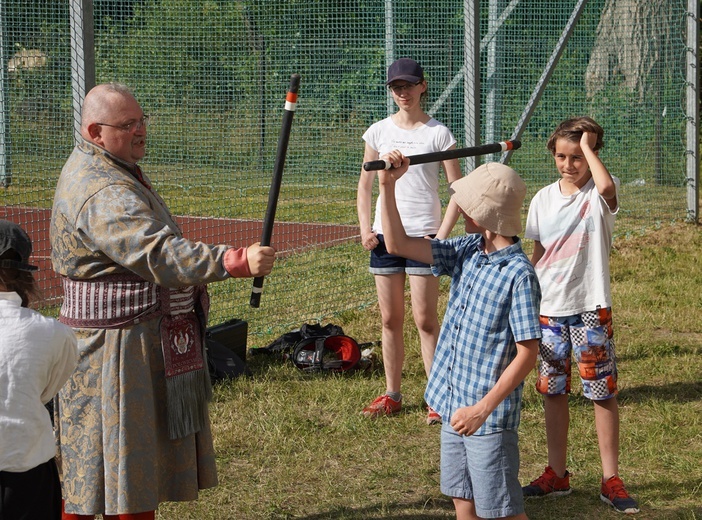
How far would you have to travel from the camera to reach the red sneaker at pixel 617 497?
441 cm

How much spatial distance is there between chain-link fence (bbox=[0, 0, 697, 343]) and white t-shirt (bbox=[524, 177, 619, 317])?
2.83 metres

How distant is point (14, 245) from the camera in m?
2.92

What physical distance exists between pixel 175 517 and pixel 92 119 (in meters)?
1.92

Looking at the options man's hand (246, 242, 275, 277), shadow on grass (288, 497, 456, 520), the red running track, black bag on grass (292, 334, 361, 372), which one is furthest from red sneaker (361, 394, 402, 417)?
the red running track

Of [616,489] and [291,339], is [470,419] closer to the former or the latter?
[616,489]

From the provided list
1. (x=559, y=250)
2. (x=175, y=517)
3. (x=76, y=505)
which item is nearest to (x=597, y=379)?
(x=559, y=250)

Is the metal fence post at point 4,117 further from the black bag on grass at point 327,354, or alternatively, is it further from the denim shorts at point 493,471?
the denim shorts at point 493,471

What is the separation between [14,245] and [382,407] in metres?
3.13

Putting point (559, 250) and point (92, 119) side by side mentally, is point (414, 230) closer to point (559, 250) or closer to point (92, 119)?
point (559, 250)

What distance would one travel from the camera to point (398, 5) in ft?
30.0

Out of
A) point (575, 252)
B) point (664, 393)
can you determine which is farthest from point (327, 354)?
point (575, 252)

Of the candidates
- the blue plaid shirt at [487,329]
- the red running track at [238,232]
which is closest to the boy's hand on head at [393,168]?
the blue plaid shirt at [487,329]

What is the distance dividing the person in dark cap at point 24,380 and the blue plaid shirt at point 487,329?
1.31 m

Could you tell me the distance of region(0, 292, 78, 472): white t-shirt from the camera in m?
2.79
